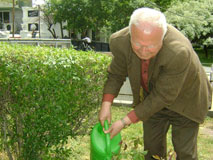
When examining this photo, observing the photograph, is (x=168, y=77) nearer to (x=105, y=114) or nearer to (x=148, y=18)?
(x=148, y=18)

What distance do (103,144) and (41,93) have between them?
768 millimetres

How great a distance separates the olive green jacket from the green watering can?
29 cm

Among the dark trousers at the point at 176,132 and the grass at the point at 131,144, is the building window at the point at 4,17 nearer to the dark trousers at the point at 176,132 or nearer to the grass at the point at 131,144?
the grass at the point at 131,144

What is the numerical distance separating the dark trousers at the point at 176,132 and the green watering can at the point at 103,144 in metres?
0.49

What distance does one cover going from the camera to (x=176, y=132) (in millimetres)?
2375

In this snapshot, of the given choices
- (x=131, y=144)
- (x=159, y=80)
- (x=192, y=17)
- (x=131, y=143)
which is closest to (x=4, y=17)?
Answer: (x=192, y=17)

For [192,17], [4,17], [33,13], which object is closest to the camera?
[192,17]

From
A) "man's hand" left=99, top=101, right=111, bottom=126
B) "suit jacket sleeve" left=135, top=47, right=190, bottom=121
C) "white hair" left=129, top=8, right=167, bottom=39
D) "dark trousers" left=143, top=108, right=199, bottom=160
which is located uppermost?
"white hair" left=129, top=8, right=167, bottom=39

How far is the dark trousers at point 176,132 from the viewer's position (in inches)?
91.1

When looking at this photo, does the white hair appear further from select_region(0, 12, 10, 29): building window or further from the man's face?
select_region(0, 12, 10, 29): building window

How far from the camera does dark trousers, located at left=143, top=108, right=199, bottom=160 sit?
7.59 feet

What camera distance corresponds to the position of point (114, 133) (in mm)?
2049

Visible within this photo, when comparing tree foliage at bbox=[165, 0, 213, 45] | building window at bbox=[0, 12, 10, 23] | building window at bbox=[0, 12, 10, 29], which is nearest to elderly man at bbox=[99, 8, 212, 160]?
tree foliage at bbox=[165, 0, 213, 45]

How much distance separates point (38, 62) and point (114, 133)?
95cm
